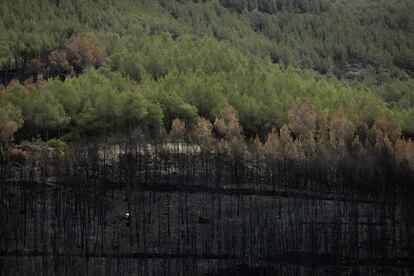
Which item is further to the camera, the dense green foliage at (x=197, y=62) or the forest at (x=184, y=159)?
the dense green foliage at (x=197, y=62)

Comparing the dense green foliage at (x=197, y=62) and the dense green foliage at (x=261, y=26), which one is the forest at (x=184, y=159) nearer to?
the dense green foliage at (x=197, y=62)

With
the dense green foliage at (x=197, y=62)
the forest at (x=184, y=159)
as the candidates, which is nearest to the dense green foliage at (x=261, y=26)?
the dense green foliage at (x=197, y=62)

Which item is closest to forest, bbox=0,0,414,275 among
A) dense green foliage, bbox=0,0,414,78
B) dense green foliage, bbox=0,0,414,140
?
dense green foliage, bbox=0,0,414,140

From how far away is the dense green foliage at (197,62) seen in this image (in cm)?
9906

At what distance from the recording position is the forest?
79.7m

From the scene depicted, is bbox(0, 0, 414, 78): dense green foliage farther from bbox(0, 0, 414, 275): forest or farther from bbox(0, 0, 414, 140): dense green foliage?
bbox(0, 0, 414, 275): forest

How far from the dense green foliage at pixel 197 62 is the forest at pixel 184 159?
0.30 m

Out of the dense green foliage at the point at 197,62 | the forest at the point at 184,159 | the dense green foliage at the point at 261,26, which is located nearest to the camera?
the forest at the point at 184,159

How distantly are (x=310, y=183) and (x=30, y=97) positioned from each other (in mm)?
30440

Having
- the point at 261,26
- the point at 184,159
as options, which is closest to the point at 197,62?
the point at 184,159

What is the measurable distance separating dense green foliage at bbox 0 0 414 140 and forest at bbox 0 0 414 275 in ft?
0.99

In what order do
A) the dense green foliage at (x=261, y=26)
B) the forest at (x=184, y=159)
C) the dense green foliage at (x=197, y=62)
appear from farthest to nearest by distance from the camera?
Result: 1. the dense green foliage at (x=261, y=26)
2. the dense green foliage at (x=197, y=62)
3. the forest at (x=184, y=159)

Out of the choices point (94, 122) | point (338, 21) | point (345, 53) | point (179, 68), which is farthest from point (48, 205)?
point (338, 21)

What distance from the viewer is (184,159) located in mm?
91500
